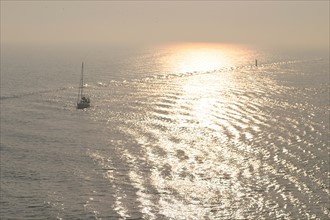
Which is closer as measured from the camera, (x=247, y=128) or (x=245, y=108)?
(x=247, y=128)

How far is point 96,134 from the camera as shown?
82.8 meters

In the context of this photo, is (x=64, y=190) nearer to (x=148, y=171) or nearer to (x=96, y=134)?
(x=148, y=171)

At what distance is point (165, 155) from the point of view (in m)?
69.5

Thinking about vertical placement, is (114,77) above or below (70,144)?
above

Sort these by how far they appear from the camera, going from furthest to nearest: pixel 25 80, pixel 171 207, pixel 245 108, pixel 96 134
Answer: pixel 25 80 → pixel 245 108 → pixel 96 134 → pixel 171 207

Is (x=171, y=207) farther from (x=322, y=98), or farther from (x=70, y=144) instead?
(x=322, y=98)


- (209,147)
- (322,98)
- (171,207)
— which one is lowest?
(171,207)

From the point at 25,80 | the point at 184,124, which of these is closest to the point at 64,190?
the point at 184,124

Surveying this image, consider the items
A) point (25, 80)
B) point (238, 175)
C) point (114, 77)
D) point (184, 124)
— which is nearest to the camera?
point (238, 175)

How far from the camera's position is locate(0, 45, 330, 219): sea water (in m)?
52.4

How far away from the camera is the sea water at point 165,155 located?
52406mm

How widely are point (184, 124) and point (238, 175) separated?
29944mm

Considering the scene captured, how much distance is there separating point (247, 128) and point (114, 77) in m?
90.2

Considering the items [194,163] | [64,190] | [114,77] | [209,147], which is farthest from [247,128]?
[114,77]
